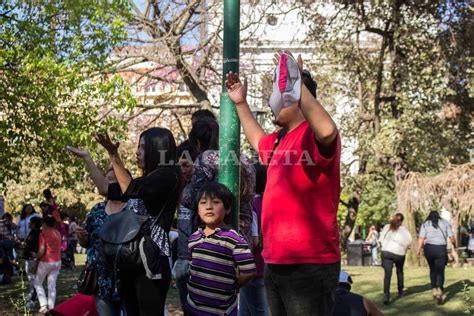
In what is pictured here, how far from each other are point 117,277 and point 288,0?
66.7 ft

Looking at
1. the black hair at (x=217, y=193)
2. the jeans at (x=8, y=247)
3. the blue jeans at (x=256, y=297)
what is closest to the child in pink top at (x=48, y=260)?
the jeans at (x=8, y=247)

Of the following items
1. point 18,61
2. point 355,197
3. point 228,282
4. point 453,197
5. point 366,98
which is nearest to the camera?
point 228,282

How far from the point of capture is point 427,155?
94.0 ft

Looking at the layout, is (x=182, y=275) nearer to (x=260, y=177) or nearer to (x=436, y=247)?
(x=260, y=177)

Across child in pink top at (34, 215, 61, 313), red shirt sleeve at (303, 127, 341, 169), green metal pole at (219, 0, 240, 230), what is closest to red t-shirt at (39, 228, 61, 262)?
child in pink top at (34, 215, 61, 313)

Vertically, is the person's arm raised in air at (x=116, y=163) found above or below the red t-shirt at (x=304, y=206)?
above

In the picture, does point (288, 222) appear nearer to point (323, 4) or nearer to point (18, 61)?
point (18, 61)

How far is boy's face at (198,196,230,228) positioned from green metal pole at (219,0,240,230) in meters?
0.23

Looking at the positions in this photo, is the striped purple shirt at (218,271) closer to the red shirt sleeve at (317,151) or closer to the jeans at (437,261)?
the red shirt sleeve at (317,151)

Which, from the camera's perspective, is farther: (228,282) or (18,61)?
(18,61)

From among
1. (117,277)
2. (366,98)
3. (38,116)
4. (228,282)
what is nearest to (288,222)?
(228,282)

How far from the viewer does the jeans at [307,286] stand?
4133 mm

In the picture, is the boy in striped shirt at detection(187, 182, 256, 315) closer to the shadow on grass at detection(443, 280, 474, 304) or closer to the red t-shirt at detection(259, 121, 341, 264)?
the red t-shirt at detection(259, 121, 341, 264)

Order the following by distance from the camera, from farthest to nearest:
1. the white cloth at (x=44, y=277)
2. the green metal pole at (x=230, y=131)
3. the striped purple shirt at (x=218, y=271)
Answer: the white cloth at (x=44, y=277), the green metal pole at (x=230, y=131), the striped purple shirt at (x=218, y=271)
